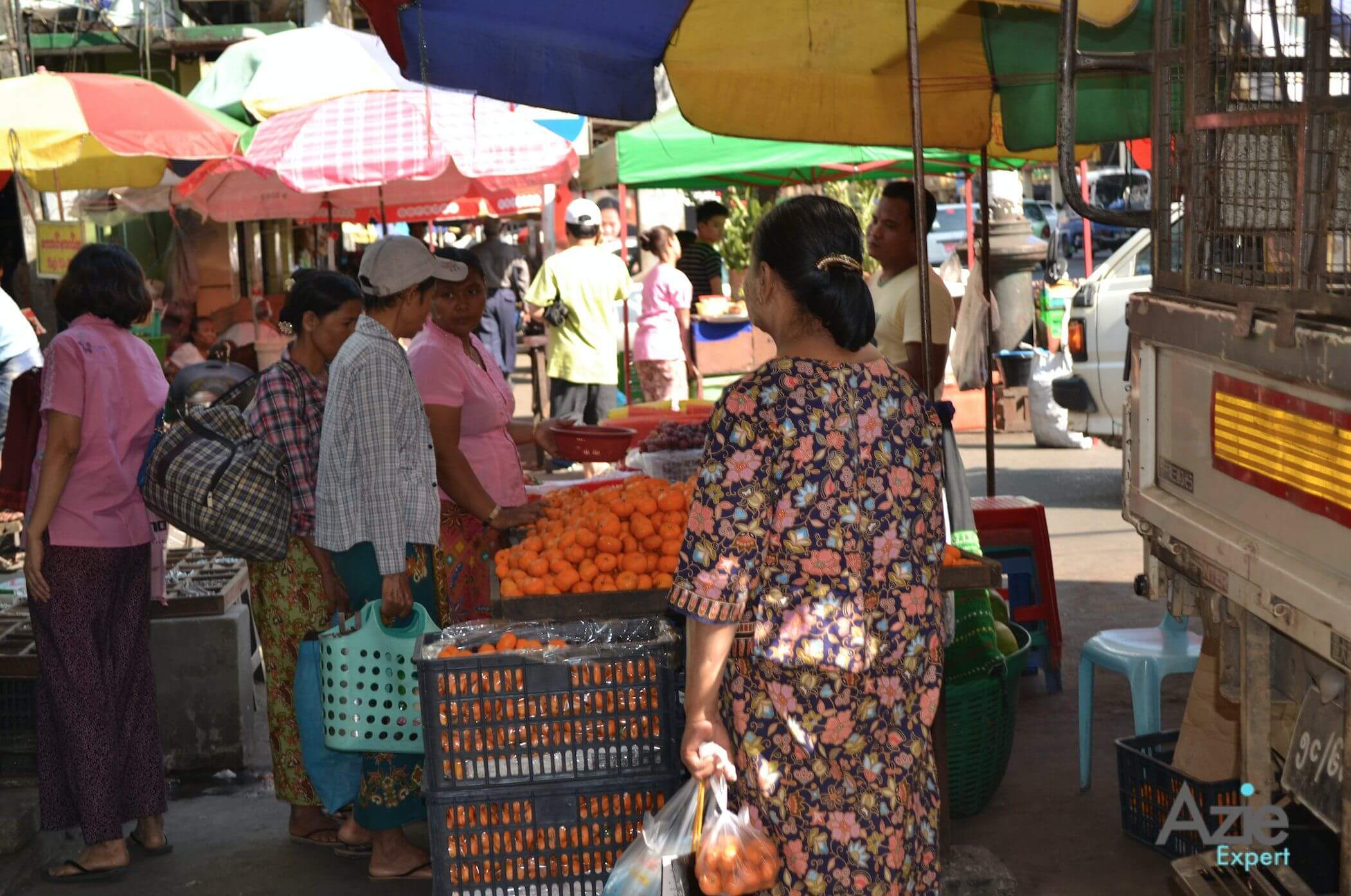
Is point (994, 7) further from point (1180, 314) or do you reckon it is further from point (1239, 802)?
point (1239, 802)

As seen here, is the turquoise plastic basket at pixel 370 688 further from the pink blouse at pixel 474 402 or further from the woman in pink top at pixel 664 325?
the woman in pink top at pixel 664 325

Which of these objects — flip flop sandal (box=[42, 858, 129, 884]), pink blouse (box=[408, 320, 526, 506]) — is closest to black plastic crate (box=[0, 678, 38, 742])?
flip flop sandal (box=[42, 858, 129, 884])

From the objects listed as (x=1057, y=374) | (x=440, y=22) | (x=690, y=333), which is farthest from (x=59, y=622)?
(x=690, y=333)

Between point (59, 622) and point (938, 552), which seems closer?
point (938, 552)

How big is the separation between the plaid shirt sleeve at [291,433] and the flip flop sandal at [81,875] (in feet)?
4.48

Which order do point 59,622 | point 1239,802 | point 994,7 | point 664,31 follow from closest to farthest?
point 1239,802 → point 59,622 → point 664,31 → point 994,7

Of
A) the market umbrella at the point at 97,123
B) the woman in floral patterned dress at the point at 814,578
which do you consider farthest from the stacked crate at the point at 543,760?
the market umbrella at the point at 97,123

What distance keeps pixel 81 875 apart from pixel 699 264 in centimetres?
1148

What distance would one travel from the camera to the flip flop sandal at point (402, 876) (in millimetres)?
4953

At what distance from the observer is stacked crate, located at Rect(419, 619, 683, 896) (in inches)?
152

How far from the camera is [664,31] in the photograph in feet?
18.3

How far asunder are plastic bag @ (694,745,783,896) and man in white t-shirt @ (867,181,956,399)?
142 inches

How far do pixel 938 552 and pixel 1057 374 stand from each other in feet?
34.7

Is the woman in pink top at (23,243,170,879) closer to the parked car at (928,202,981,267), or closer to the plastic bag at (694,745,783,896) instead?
the plastic bag at (694,745,783,896)
